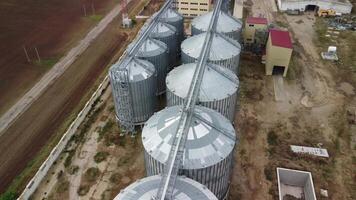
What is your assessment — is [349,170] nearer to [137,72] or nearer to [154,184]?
[154,184]

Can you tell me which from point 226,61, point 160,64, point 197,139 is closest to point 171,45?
point 160,64

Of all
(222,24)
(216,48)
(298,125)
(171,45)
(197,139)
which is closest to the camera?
(197,139)

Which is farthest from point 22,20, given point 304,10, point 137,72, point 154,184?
point 304,10

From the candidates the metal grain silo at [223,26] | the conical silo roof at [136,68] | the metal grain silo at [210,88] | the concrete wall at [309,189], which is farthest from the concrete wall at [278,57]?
the concrete wall at [309,189]

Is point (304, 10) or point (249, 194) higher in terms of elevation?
point (304, 10)

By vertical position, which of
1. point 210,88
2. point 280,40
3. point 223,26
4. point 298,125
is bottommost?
point 298,125

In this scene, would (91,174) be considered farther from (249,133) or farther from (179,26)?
(179,26)

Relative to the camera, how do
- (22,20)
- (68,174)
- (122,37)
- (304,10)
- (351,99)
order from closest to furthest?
(68,174) < (351,99) < (122,37) < (22,20) < (304,10)

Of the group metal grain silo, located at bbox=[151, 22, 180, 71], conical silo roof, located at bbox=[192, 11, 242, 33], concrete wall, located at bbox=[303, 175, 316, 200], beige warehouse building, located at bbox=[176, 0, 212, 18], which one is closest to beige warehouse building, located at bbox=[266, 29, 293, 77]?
conical silo roof, located at bbox=[192, 11, 242, 33]
